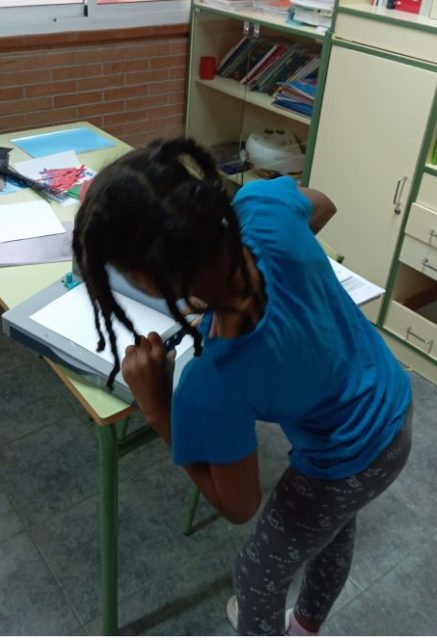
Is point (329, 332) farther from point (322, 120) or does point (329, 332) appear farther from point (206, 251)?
point (322, 120)

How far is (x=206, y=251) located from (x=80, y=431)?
149 centimetres

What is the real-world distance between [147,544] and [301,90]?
1998 millimetres

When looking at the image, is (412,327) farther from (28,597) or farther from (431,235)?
(28,597)

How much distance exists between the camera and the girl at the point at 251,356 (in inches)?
27.8

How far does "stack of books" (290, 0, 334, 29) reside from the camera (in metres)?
2.44

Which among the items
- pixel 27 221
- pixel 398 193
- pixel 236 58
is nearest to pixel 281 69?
pixel 236 58

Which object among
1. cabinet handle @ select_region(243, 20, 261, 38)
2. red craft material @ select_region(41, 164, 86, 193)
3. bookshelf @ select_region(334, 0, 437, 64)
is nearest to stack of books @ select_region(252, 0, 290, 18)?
cabinet handle @ select_region(243, 20, 261, 38)

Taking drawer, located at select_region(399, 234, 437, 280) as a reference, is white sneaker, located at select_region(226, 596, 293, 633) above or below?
below

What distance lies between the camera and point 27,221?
166 cm

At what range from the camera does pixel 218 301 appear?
2.53 feet

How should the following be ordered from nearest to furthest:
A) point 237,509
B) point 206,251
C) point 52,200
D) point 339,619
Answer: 1. point 206,251
2. point 237,509
3. point 339,619
4. point 52,200

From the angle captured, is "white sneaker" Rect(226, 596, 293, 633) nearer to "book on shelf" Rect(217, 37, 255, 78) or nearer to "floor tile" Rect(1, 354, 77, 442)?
"floor tile" Rect(1, 354, 77, 442)

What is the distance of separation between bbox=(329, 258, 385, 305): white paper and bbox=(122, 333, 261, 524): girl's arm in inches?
25.5

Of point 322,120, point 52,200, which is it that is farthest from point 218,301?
point 322,120
